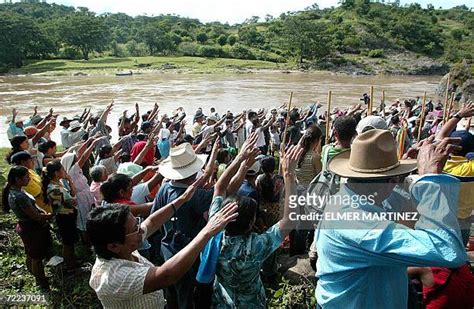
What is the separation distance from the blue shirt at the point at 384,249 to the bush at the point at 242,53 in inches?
2796

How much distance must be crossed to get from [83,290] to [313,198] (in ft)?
9.31

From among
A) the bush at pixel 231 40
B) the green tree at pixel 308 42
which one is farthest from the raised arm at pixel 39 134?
the bush at pixel 231 40

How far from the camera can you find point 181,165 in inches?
148

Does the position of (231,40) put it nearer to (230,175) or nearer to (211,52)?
(211,52)

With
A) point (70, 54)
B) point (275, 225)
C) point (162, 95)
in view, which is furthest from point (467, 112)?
point (70, 54)

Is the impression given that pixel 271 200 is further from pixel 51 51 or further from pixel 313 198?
pixel 51 51

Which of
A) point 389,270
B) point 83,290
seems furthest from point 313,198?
point 83,290

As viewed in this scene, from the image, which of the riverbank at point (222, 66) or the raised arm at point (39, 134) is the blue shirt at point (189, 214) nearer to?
the raised arm at point (39, 134)

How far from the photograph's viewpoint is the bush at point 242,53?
71375 millimetres

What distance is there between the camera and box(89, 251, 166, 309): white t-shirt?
81.7 inches

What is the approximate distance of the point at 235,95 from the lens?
32.4 meters

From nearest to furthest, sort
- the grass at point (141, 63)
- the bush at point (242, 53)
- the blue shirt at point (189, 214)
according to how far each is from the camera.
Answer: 1. the blue shirt at point (189, 214)
2. the grass at point (141, 63)
3. the bush at point (242, 53)

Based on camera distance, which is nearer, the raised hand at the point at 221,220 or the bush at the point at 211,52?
the raised hand at the point at 221,220

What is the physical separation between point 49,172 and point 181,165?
6.28 ft
